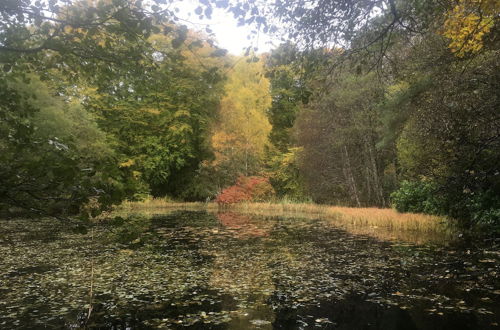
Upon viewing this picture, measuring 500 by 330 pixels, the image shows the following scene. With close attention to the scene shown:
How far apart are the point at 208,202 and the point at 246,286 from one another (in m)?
23.6

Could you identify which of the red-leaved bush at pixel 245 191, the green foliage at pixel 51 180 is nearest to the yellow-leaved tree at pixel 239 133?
the red-leaved bush at pixel 245 191

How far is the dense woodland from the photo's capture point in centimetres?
356

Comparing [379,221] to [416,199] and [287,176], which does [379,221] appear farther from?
[287,176]

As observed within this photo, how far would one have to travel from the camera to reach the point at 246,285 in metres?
7.14

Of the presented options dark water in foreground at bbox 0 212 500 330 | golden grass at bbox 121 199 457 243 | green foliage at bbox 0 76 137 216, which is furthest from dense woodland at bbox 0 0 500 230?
dark water in foreground at bbox 0 212 500 330

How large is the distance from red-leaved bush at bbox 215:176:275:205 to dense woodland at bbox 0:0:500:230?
107 mm

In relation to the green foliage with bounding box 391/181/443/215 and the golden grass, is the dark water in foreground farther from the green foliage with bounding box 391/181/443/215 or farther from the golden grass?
the green foliage with bounding box 391/181/443/215

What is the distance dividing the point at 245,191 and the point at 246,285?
2056cm

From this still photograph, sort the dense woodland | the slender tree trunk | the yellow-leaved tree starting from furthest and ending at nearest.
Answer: the yellow-leaved tree → the slender tree trunk → the dense woodland

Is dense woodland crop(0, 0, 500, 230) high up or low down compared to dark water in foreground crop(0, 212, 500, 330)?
up

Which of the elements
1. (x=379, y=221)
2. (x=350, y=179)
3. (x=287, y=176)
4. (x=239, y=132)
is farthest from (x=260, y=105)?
(x=379, y=221)

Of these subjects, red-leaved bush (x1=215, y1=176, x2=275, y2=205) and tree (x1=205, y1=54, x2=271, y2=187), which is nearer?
red-leaved bush (x1=215, y1=176, x2=275, y2=205)

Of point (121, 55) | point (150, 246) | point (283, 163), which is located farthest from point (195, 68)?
point (283, 163)

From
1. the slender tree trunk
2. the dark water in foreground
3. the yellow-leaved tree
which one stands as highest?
the yellow-leaved tree
